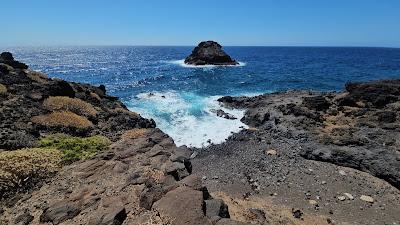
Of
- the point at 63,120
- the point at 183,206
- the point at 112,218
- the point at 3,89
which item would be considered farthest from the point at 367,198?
the point at 3,89

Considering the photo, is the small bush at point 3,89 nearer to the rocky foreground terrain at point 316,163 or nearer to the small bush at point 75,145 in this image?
the small bush at point 75,145

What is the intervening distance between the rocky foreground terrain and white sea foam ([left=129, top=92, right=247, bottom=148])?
246 cm

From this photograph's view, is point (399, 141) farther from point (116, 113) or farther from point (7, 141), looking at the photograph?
point (7, 141)

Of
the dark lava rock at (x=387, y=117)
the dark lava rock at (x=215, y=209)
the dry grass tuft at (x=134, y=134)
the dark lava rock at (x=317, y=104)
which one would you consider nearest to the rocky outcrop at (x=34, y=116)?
the dry grass tuft at (x=134, y=134)

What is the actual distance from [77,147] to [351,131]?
1014 inches

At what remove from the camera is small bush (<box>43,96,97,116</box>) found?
84.6 ft

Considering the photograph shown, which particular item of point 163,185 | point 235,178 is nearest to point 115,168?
point 163,185

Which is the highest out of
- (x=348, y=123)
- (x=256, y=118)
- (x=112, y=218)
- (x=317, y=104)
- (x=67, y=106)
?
(x=67, y=106)

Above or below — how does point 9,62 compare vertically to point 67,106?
above

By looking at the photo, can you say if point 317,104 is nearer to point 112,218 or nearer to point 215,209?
point 215,209

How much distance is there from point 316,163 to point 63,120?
20.0 m

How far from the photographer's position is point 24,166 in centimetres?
1498

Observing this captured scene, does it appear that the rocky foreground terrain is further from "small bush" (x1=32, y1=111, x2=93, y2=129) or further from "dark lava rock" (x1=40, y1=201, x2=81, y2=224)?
"small bush" (x1=32, y1=111, x2=93, y2=129)

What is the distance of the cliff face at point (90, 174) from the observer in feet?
37.3
